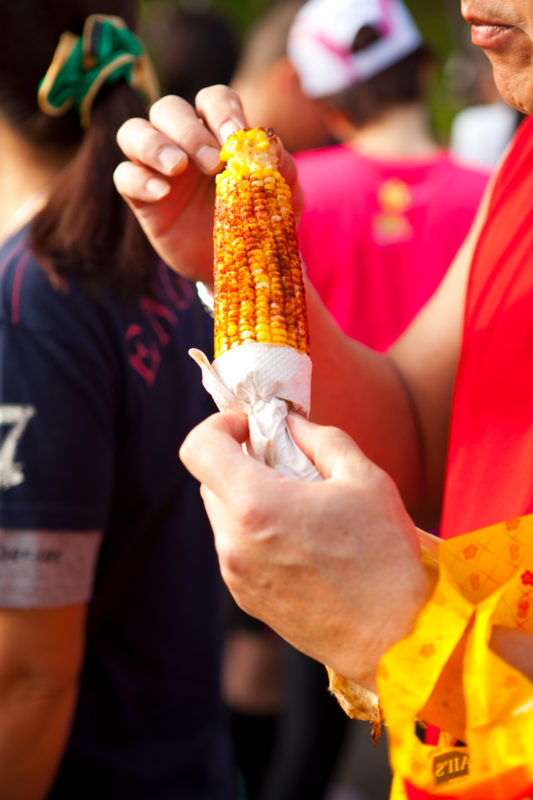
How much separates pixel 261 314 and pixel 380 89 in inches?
86.7

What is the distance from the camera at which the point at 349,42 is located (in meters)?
3.01

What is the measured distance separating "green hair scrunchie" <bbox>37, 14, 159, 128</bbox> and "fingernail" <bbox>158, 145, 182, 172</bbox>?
19.9 inches

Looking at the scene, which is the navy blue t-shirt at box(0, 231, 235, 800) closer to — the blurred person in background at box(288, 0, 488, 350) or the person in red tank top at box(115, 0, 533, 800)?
the person in red tank top at box(115, 0, 533, 800)

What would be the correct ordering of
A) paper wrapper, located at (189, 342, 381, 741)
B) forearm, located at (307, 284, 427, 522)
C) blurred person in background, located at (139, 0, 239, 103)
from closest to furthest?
paper wrapper, located at (189, 342, 381, 741), forearm, located at (307, 284, 427, 522), blurred person in background, located at (139, 0, 239, 103)

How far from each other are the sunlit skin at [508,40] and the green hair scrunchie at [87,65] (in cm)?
76

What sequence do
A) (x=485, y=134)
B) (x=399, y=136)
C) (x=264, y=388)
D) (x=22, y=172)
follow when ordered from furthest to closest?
(x=485, y=134) → (x=399, y=136) → (x=22, y=172) → (x=264, y=388)

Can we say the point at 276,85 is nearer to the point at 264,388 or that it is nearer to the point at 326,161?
the point at 326,161

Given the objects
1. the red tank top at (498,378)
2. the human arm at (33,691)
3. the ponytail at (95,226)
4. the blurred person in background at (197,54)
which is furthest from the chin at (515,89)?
the blurred person in background at (197,54)

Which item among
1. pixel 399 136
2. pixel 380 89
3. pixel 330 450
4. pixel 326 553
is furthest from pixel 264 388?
pixel 380 89

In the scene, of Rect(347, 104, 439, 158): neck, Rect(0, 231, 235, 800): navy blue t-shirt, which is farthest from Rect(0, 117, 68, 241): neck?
Rect(347, 104, 439, 158): neck

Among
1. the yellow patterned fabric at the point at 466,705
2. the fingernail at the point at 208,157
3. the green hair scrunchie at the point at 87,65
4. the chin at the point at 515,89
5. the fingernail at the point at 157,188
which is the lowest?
the yellow patterned fabric at the point at 466,705

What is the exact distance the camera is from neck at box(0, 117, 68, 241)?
175 cm

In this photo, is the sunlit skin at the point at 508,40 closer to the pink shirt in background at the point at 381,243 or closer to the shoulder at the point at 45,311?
the shoulder at the point at 45,311

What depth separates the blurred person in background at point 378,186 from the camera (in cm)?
261
